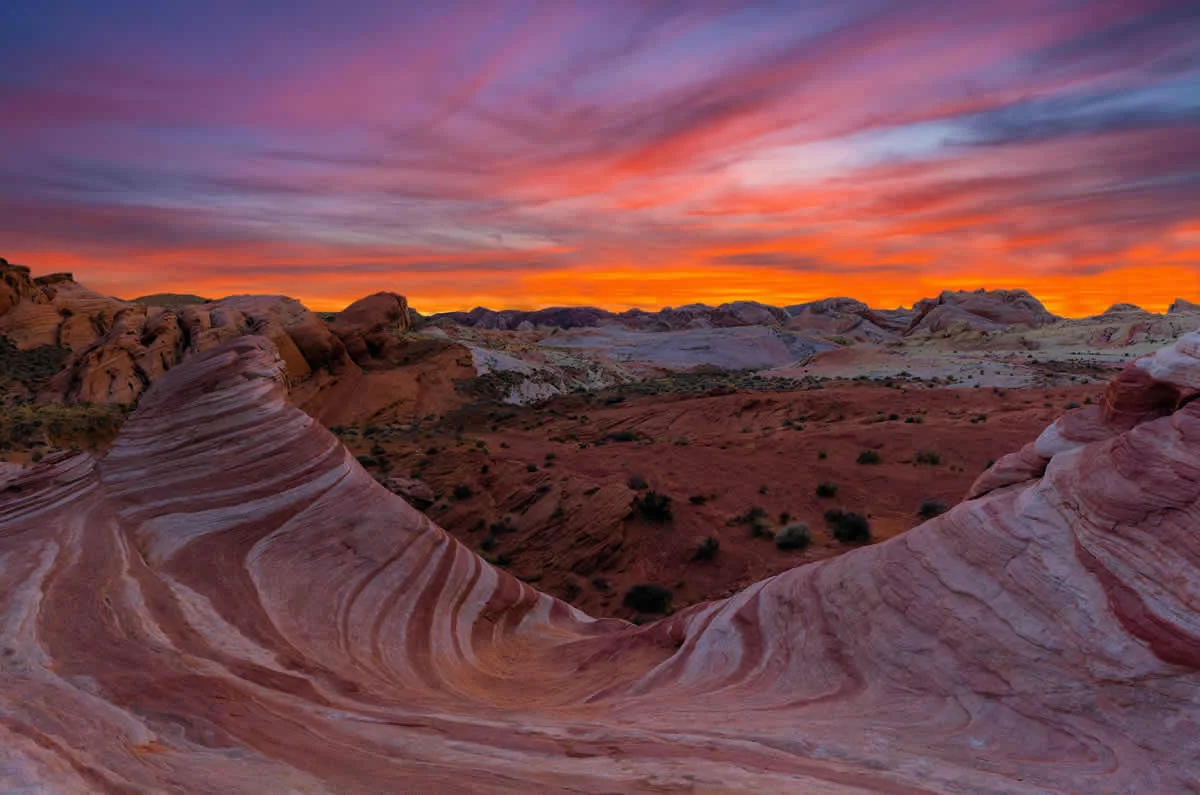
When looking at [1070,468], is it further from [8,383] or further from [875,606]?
[8,383]

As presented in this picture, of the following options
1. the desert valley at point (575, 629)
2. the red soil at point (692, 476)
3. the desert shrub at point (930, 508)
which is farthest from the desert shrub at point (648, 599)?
the desert shrub at point (930, 508)

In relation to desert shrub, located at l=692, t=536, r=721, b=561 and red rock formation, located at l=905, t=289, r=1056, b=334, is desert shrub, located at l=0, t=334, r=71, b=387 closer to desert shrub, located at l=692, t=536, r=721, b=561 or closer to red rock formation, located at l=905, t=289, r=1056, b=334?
desert shrub, located at l=692, t=536, r=721, b=561

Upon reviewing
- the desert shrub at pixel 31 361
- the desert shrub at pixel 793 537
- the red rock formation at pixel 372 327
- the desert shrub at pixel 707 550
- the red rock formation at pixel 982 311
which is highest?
the red rock formation at pixel 982 311

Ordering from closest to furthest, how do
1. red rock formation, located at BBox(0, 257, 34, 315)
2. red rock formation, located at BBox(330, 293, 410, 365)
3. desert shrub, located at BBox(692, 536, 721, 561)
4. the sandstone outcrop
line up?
desert shrub, located at BBox(692, 536, 721, 561) < red rock formation, located at BBox(330, 293, 410, 365) < red rock formation, located at BBox(0, 257, 34, 315) < the sandstone outcrop

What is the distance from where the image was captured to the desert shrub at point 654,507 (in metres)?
17.8

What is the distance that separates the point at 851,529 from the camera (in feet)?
54.4

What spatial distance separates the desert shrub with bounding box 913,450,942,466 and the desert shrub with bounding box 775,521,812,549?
346 inches

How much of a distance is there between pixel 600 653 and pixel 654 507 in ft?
29.8

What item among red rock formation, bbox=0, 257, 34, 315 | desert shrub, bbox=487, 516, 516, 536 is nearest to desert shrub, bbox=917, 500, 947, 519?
desert shrub, bbox=487, 516, 516, 536

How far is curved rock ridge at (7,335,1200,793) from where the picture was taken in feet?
14.0

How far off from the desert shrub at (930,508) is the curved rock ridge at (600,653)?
39.9 feet

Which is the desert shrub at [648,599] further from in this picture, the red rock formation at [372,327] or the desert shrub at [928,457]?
the red rock formation at [372,327]

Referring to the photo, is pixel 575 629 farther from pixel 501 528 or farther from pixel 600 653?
pixel 501 528

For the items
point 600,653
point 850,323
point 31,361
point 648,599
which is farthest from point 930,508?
point 850,323
